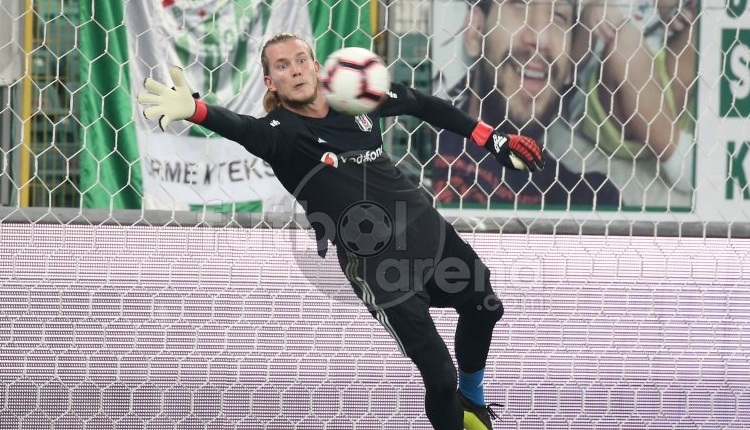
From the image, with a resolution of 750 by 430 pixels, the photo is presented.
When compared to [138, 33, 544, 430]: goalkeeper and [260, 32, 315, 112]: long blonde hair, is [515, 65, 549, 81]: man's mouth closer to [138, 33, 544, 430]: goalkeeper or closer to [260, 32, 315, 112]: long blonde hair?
[138, 33, 544, 430]: goalkeeper

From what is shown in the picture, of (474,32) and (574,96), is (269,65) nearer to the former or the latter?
(474,32)

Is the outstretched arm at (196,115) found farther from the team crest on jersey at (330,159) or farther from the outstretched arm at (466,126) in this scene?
the outstretched arm at (466,126)

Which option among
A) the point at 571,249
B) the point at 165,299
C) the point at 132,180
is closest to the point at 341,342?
the point at 165,299

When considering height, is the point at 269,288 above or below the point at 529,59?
below

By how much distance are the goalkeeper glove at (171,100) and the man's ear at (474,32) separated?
1335 mm

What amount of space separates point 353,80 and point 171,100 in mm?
334

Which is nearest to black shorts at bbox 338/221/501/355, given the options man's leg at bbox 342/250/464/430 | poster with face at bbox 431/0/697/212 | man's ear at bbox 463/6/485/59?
man's leg at bbox 342/250/464/430

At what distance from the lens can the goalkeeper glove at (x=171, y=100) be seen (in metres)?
1.81

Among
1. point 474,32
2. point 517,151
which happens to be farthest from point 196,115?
point 474,32

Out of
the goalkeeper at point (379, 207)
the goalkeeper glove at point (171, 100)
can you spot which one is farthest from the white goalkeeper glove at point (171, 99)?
the goalkeeper at point (379, 207)

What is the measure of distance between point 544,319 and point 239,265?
0.67 metres

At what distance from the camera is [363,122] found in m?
2.08

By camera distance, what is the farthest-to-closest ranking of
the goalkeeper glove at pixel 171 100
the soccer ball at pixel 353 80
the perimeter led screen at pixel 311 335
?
1. the perimeter led screen at pixel 311 335
2. the soccer ball at pixel 353 80
3. the goalkeeper glove at pixel 171 100

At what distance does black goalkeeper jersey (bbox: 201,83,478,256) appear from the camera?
6.55 feet
